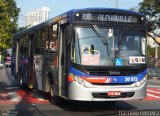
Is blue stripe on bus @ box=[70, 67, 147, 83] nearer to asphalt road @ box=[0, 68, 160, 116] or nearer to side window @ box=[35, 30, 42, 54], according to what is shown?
asphalt road @ box=[0, 68, 160, 116]

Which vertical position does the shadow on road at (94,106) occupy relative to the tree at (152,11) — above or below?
below

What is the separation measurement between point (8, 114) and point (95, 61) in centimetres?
287

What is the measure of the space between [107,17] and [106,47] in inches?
37.6

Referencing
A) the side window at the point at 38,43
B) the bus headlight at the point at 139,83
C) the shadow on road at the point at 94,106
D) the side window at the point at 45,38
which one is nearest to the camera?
the bus headlight at the point at 139,83

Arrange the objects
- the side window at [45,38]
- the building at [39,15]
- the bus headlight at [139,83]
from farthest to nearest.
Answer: the building at [39,15], the side window at [45,38], the bus headlight at [139,83]

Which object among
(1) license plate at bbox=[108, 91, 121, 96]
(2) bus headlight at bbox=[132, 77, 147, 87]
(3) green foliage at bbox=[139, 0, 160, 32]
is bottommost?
(1) license plate at bbox=[108, 91, 121, 96]

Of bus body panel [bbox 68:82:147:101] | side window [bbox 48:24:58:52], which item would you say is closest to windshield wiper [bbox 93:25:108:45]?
bus body panel [bbox 68:82:147:101]

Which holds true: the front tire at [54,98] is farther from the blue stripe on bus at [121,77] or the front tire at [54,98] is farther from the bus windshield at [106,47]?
the bus windshield at [106,47]

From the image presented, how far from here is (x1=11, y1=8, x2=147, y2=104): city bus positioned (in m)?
12.1

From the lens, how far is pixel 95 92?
Answer: 12.0 metres

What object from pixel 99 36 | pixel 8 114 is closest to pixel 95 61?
pixel 99 36

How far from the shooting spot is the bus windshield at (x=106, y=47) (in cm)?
1218

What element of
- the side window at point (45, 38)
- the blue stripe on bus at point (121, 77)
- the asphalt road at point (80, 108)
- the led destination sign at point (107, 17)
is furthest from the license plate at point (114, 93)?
the side window at point (45, 38)

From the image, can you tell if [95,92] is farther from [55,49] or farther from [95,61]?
[55,49]
